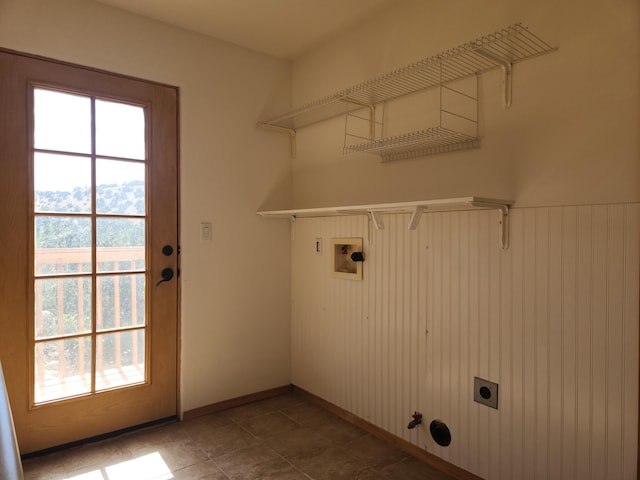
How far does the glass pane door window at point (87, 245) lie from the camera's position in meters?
2.29

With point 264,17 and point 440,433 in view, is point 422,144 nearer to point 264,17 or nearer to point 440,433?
point 264,17

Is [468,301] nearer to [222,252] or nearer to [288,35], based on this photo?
[222,252]

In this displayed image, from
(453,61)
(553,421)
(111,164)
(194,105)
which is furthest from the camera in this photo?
(194,105)

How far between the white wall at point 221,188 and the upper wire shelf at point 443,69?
0.34 metres

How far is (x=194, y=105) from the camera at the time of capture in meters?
2.76

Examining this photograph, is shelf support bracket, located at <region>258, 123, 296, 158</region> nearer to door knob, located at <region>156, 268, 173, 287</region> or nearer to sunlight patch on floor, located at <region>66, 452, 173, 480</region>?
door knob, located at <region>156, 268, 173, 287</region>

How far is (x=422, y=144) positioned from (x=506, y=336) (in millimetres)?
1018

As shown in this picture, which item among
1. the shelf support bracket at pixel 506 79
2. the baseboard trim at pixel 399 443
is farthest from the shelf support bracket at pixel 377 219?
the baseboard trim at pixel 399 443

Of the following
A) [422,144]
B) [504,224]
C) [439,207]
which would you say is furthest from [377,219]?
[504,224]

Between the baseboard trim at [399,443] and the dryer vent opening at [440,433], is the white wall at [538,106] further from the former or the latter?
the baseboard trim at [399,443]

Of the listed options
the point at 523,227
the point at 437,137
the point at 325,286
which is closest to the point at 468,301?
the point at 523,227

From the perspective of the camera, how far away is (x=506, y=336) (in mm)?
1890

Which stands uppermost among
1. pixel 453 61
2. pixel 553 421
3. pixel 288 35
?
pixel 288 35

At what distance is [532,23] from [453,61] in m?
0.35
